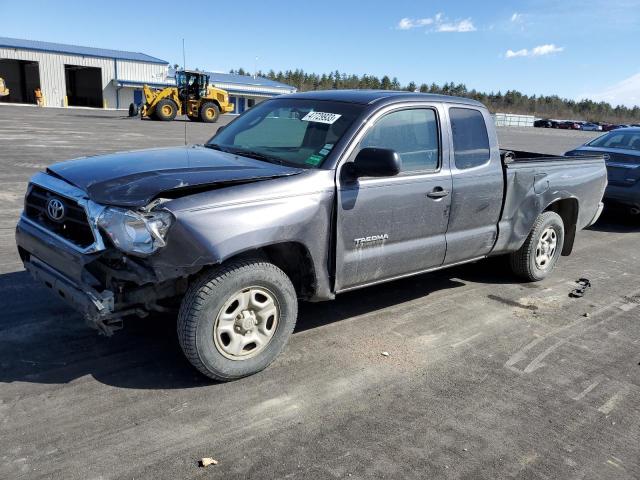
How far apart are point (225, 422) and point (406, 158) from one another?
8.08 ft

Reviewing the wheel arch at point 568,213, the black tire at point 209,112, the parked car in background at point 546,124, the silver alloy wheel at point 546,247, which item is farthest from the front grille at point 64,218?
the parked car in background at point 546,124

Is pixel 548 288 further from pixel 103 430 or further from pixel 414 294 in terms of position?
pixel 103 430

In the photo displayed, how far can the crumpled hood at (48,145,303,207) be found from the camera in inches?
129

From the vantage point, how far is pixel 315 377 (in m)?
3.74

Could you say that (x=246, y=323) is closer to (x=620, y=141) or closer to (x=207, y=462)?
(x=207, y=462)

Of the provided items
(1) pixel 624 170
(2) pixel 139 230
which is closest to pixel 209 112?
(1) pixel 624 170

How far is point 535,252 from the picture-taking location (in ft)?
19.5

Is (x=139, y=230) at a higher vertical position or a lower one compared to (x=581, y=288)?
higher

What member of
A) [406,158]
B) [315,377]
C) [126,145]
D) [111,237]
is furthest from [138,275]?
[126,145]

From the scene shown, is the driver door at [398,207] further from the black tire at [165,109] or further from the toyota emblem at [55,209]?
the black tire at [165,109]

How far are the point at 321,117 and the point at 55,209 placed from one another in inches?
81.5

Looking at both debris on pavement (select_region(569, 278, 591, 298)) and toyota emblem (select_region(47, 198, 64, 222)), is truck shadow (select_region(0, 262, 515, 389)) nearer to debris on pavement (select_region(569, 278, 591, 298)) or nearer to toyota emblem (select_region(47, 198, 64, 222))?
toyota emblem (select_region(47, 198, 64, 222))

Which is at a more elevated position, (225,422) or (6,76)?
(6,76)

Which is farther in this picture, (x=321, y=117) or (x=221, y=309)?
(x=321, y=117)
